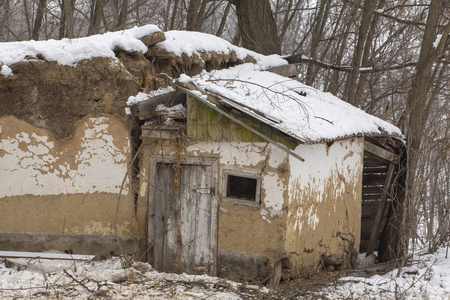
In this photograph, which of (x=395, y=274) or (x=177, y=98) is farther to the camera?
(x=395, y=274)

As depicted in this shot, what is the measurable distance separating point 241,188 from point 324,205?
4.09 ft

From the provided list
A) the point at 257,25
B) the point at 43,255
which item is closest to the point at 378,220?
the point at 257,25

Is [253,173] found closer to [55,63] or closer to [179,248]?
[179,248]

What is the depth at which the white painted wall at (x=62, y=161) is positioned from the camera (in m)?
6.87

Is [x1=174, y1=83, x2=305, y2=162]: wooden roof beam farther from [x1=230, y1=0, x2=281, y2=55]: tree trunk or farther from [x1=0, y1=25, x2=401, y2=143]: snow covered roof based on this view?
[x1=230, y1=0, x2=281, y2=55]: tree trunk

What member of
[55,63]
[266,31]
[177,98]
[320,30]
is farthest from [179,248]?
[320,30]

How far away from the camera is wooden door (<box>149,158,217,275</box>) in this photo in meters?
6.67

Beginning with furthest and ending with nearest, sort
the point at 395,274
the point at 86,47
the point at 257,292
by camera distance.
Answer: the point at 395,274 < the point at 86,47 < the point at 257,292

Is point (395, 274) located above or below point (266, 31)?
below

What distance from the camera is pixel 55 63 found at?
6727 millimetres

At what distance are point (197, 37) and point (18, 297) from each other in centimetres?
474

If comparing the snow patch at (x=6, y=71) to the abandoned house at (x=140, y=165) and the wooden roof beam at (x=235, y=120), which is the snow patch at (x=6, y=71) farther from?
the wooden roof beam at (x=235, y=120)

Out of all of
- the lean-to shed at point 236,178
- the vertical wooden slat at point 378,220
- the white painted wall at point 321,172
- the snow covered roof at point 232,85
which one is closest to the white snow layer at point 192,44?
the snow covered roof at point 232,85

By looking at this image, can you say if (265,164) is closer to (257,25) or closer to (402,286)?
(402,286)
